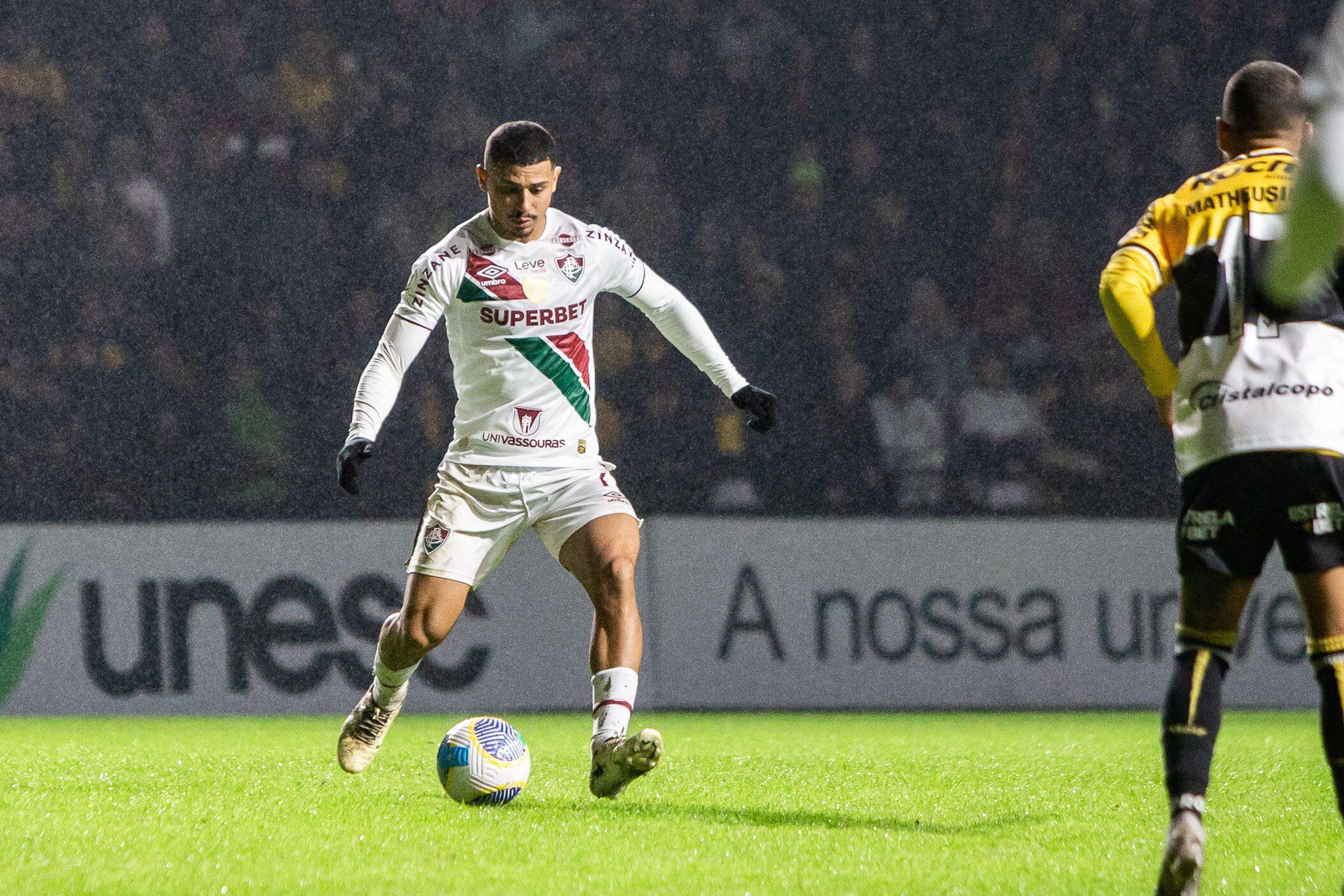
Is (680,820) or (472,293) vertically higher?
(472,293)

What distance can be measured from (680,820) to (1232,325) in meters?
2.06

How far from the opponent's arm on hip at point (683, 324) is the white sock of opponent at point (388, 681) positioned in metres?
1.36

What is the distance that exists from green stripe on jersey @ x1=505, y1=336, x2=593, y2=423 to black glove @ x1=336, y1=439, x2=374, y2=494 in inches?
23.6

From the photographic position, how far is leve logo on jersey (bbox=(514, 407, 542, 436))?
4812 millimetres

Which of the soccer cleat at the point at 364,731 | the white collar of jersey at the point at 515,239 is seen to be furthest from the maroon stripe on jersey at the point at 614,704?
the white collar of jersey at the point at 515,239

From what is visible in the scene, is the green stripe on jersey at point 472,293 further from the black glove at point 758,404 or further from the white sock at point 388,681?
the white sock at point 388,681

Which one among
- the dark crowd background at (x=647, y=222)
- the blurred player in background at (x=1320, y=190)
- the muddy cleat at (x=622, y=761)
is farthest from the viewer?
the dark crowd background at (x=647, y=222)

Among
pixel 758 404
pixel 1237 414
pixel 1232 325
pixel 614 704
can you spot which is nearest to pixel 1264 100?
pixel 1232 325

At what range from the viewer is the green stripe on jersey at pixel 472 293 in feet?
15.6

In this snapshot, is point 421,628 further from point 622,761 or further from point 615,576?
point 622,761

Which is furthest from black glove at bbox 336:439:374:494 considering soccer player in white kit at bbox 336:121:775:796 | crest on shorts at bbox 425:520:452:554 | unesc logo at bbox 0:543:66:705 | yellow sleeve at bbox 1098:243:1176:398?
unesc logo at bbox 0:543:66:705

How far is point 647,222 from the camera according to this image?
1076cm

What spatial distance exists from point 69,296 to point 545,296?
627 cm

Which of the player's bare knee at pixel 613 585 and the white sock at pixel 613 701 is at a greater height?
the player's bare knee at pixel 613 585
